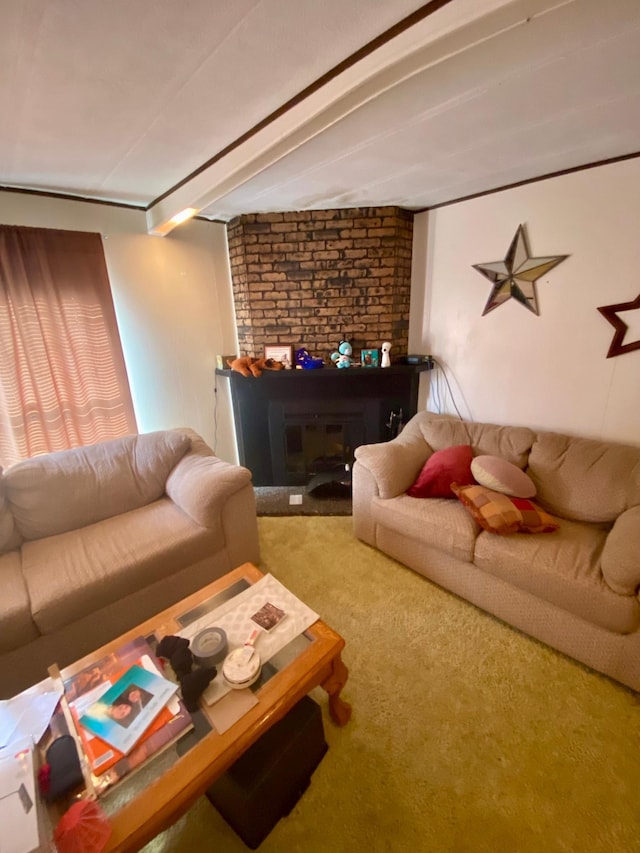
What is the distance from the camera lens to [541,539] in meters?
1.67

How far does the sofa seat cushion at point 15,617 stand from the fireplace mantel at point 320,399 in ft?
5.97

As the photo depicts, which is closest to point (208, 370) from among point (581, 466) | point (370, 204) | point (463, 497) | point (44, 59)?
point (370, 204)

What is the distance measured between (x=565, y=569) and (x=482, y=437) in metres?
0.95

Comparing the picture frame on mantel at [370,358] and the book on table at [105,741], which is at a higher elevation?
the picture frame on mantel at [370,358]

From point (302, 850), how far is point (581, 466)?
6.62 feet

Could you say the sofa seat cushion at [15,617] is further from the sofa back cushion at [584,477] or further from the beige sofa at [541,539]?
the sofa back cushion at [584,477]

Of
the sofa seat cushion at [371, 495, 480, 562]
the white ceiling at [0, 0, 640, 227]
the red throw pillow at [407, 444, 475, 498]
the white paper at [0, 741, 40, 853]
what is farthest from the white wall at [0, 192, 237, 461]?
the white paper at [0, 741, 40, 853]

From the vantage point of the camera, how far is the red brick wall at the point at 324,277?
8.58 ft

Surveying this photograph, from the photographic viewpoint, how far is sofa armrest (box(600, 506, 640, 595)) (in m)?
1.33

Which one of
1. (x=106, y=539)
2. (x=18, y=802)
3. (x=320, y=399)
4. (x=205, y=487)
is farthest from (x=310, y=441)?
(x=18, y=802)

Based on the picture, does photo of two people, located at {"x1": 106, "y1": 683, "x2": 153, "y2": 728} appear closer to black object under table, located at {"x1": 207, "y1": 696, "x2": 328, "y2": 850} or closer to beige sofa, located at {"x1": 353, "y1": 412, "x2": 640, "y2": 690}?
black object under table, located at {"x1": 207, "y1": 696, "x2": 328, "y2": 850}

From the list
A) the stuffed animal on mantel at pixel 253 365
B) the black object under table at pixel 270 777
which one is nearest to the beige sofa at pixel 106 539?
the stuffed animal on mantel at pixel 253 365

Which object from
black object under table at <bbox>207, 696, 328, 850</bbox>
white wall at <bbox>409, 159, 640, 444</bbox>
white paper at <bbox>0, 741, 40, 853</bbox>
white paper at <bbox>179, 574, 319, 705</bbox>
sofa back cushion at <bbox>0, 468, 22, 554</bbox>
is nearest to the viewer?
white paper at <bbox>0, 741, 40, 853</bbox>

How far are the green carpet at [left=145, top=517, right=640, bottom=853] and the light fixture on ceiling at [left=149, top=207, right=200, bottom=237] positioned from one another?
247 centimetres
